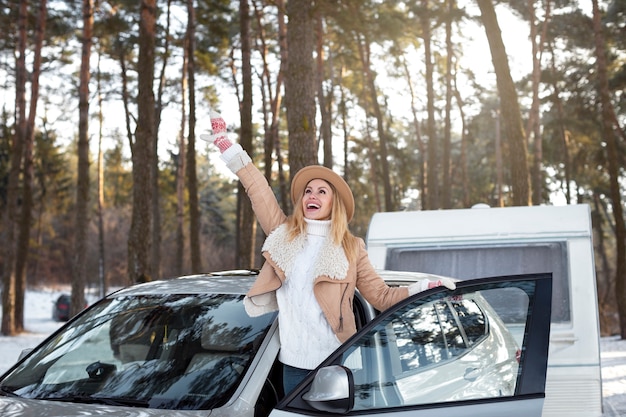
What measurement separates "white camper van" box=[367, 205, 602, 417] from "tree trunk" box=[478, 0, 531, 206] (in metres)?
6.53

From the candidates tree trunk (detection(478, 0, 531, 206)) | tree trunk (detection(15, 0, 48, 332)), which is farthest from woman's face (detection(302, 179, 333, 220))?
tree trunk (detection(15, 0, 48, 332))

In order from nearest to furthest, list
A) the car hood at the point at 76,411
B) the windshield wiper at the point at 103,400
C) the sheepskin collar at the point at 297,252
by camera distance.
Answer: the car hood at the point at 76,411 < the windshield wiper at the point at 103,400 < the sheepskin collar at the point at 297,252

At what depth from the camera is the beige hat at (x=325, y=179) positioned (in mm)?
4535

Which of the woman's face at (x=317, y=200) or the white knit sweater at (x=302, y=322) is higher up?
the woman's face at (x=317, y=200)

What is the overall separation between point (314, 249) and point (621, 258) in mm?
18684

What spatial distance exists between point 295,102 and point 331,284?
301 inches

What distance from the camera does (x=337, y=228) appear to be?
439cm

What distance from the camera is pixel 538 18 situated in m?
30.5

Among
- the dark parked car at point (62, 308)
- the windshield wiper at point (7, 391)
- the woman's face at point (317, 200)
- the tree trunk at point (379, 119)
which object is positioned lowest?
the dark parked car at point (62, 308)

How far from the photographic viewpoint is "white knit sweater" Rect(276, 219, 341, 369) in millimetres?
4066

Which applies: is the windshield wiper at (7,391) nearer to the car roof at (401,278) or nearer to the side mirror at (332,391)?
the side mirror at (332,391)

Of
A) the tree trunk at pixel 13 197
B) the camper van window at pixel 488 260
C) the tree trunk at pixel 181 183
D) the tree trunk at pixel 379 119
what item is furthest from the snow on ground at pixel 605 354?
the tree trunk at pixel 379 119

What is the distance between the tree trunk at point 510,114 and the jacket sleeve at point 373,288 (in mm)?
10526

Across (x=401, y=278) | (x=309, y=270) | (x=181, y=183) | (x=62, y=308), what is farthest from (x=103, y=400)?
(x=62, y=308)
